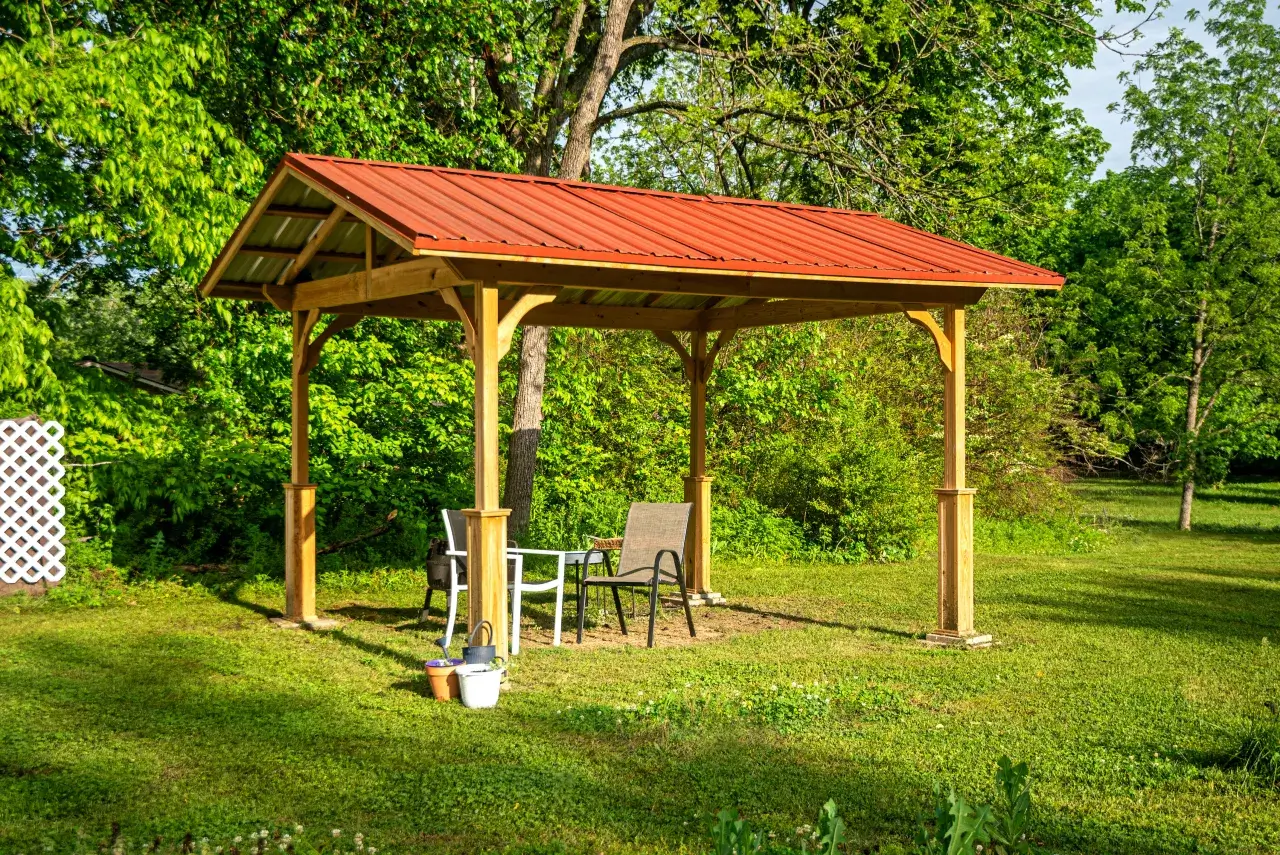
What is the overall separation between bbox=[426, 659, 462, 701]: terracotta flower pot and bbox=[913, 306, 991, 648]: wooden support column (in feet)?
11.2

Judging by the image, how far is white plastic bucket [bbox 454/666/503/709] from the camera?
618 cm

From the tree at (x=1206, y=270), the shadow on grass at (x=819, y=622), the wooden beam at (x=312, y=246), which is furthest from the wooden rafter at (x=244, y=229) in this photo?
the tree at (x=1206, y=270)

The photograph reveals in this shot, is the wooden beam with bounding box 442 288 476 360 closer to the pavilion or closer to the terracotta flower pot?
the pavilion

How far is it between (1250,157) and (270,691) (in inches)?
712

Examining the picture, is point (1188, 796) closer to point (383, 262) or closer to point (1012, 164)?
point (383, 262)

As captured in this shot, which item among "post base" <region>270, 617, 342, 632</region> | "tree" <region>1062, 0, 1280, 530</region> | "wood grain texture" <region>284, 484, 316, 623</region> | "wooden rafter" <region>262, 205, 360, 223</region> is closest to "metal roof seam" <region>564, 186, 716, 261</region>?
"wooden rafter" <region>262, 205, 360, 223</region>

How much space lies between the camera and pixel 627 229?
757 cm

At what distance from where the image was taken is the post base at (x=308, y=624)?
8680 millimetres

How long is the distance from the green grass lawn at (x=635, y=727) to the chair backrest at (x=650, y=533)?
55cm

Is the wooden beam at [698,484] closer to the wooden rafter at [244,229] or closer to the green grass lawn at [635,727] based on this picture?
the green grass lawn at [635,727]

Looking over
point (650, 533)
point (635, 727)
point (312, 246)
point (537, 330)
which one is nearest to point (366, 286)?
point (312, 246)

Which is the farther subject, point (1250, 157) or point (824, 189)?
point (1250, 157)

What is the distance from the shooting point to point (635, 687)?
6594 mm

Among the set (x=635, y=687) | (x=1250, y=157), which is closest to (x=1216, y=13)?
(x=1250, y=157)
